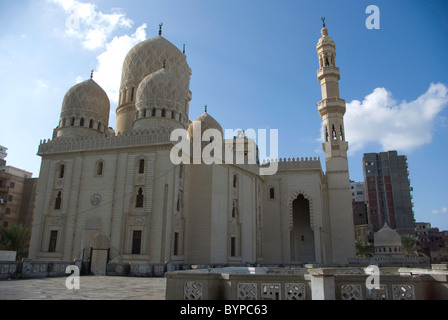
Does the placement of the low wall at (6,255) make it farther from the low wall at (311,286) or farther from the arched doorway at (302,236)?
the arched doorway at (302,236)

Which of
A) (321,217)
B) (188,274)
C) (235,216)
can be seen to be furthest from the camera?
(321,217)

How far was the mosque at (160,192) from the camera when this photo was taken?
65.5 ft

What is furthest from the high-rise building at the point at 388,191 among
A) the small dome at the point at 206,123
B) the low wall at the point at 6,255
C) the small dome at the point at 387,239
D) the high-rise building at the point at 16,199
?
A: the low wall at the point at 6,255

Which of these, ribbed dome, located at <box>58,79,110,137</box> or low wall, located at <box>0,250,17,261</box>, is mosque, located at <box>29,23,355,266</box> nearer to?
ribbed dome, located at <box>58,79,110,137</box>

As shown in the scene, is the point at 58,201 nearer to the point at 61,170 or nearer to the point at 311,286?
the point at 61,170

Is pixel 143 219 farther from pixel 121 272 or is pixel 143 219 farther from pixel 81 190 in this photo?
pixel 81 190

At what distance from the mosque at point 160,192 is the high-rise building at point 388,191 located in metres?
32.1

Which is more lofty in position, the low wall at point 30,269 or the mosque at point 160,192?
the mosque at point 160,192

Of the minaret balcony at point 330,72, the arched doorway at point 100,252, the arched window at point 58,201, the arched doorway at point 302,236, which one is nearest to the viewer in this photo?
the arched doorway at point 100,252

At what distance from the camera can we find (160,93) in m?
23.2

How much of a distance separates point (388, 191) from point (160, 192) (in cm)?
4929

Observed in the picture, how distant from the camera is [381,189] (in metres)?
58.7
